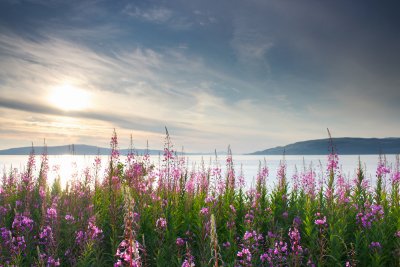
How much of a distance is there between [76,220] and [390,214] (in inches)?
348

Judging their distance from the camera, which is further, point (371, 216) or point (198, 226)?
point (371, 216)

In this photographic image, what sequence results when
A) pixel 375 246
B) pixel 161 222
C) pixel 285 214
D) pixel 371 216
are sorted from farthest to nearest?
pixel 285 214 < pixel 371 216 < pixel 375 246 < pixel 161 222

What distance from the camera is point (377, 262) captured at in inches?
276

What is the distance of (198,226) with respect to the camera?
845cm

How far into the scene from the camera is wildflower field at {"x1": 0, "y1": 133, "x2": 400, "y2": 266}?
6.98 meters

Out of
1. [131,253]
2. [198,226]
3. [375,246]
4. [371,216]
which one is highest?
[131,253]

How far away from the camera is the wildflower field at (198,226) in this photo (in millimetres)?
6977

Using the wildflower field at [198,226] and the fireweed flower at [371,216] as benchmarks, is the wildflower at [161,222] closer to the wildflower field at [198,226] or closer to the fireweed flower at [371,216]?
the wildflower field at [198,226]

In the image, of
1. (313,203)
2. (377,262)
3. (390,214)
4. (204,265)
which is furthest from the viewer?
(313,203)

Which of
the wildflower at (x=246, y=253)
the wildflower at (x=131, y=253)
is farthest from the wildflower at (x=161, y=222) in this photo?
the wildflower at (x=131, y=253)

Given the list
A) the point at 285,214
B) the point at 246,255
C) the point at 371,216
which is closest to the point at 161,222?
the point at 246,255

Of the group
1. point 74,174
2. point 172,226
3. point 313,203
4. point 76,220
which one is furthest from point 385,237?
point 74,174

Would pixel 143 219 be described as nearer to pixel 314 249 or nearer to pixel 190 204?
pixel 190 204

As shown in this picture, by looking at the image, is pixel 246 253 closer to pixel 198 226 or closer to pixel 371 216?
pixel 198 226
